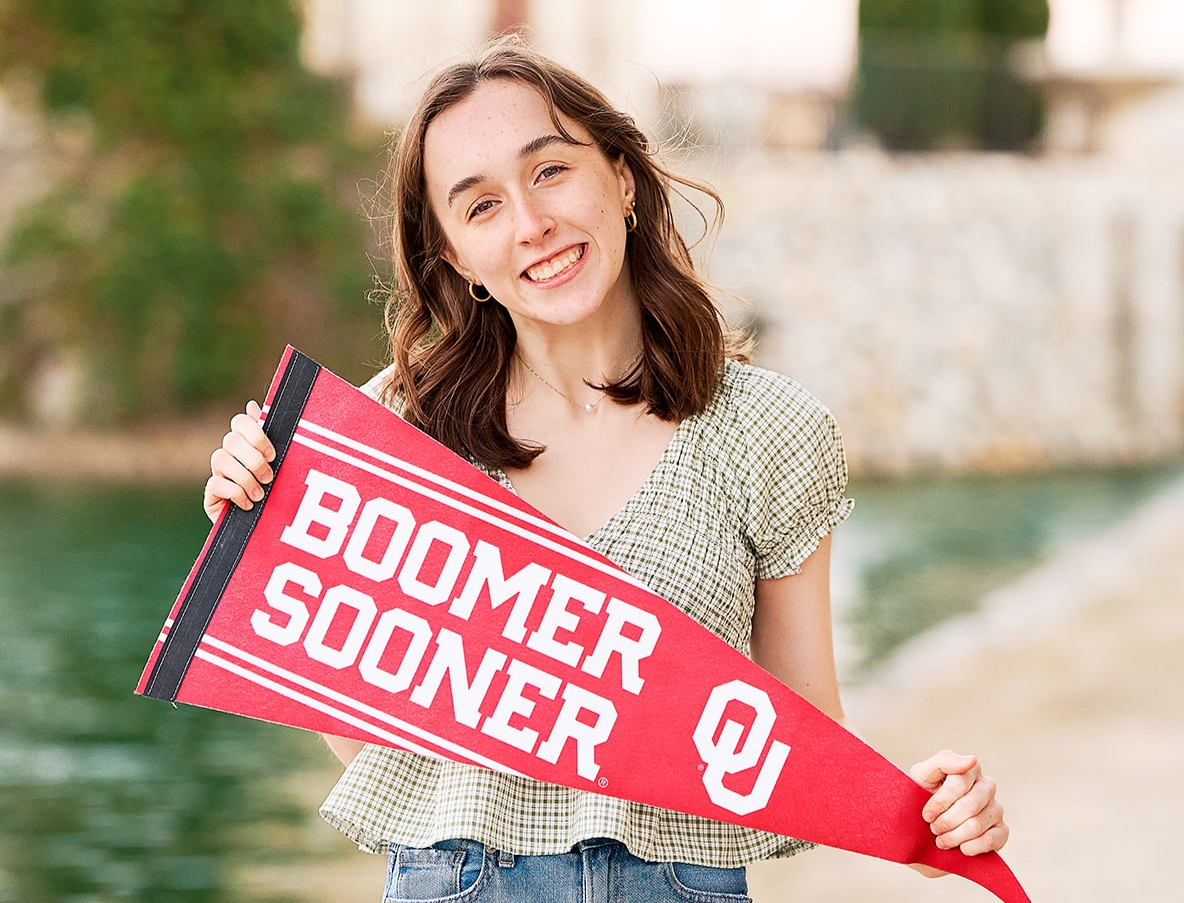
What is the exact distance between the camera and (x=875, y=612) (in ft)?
27.1

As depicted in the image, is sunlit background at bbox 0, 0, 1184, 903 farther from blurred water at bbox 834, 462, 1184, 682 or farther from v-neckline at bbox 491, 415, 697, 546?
v-neckline at bbox 491, 415, 697, 546

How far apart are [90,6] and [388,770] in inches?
537

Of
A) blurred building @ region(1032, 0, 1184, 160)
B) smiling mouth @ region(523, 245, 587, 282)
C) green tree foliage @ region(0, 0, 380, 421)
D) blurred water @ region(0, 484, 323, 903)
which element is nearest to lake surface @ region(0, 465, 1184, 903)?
blurred water @ region(0, 484, 323, 903)

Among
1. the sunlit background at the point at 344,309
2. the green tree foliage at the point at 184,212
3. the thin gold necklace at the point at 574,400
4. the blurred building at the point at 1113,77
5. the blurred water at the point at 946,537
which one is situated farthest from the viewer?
the blurred building at the point at 1113,77

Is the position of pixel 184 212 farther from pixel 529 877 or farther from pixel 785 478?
pixel 529 877

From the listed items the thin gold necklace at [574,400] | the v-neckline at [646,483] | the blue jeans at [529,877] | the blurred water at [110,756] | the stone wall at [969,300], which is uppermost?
the stone wall at [969,300]

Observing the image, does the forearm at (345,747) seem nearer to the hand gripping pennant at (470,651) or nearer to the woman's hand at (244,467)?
the hand gripping pennant at (470,651)

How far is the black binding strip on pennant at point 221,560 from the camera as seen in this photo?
61.7 inches

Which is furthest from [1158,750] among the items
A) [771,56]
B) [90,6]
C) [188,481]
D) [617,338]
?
[771,56]

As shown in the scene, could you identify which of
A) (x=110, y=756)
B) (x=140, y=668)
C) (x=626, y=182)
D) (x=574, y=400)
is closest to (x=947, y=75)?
(x=140, y=668)

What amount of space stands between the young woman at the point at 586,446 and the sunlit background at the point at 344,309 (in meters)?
3.09

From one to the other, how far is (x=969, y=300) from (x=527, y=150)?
49.8 feet

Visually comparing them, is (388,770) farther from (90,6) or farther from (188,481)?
(90,6)

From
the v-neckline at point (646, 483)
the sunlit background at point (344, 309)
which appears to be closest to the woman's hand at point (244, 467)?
the v-neckline at point (646, 483)
